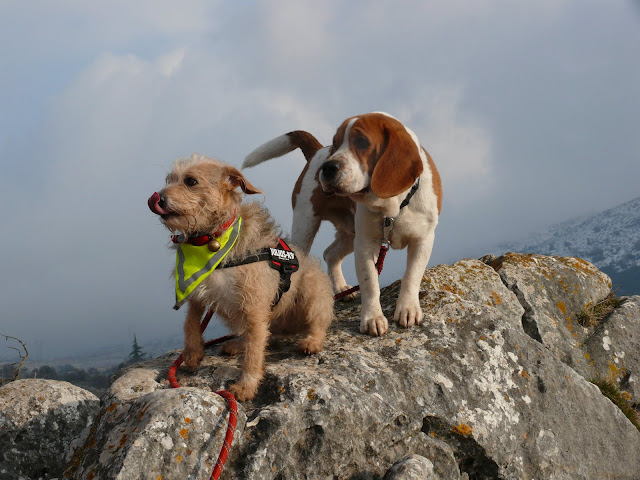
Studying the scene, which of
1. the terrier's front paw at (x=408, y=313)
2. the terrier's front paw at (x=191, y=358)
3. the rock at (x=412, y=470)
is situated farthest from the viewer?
the terrier's front paw at (x=408, y=313)

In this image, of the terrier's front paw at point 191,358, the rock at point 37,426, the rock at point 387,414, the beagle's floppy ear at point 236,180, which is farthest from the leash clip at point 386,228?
the rock at point 37,426

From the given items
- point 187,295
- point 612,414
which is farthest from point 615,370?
point 187,295

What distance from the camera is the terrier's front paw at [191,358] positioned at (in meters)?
4.19

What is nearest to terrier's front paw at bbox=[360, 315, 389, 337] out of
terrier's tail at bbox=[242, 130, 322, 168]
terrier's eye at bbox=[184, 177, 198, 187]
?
terrier's eye at bbox=[184, 177, 198, 187]

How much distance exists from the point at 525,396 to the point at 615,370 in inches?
125

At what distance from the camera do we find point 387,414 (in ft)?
12.5

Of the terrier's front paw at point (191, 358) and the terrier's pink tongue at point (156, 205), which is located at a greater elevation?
the terrier's pink tongue at point (156, 205)

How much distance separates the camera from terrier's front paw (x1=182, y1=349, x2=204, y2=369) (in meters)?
4.19

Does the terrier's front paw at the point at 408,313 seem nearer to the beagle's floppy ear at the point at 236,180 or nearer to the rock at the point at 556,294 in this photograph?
the beagle's floppy ear at the point at 236,180

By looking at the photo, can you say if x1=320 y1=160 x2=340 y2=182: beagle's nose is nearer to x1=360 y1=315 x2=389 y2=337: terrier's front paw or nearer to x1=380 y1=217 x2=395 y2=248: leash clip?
x1=380 y1=217 x2=395 y2=248: leash clip

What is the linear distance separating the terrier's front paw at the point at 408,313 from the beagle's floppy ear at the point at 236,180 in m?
1.90

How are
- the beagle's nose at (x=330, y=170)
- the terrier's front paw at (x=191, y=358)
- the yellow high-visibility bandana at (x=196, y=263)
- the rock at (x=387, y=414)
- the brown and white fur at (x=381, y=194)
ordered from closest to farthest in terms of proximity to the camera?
1. the rock at (x=387, y=414)
2. the yellow high-visibility bandana at (x=196, y=263)
3. the terrier's front paw at (x=191, y=358)
4. the beagle's nose at (x=330, y=170)
5. the brown and white fur at (x=381, y=194)

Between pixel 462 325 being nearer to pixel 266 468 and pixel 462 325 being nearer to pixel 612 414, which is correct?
pixel 612 414

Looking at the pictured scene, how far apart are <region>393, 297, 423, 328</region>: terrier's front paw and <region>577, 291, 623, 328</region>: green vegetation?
377 cm
